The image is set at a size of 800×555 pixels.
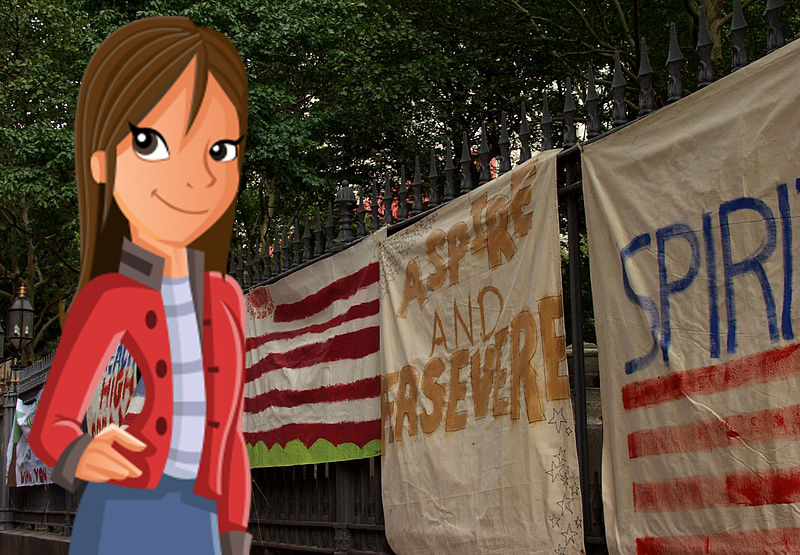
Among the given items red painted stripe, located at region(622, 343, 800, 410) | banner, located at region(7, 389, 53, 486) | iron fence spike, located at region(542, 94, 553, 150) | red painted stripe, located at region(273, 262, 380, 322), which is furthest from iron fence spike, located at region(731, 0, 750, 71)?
banner, located at region(7, 389, 53, 486)

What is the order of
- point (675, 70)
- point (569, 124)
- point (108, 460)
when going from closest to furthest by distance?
A: point (108, 460)
point (675, 70)
point (569, 124)

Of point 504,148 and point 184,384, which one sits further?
point 504,148

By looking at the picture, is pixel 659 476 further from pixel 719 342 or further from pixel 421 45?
pixel 421 45

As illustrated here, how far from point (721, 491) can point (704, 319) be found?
73cm

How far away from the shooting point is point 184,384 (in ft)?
9.00

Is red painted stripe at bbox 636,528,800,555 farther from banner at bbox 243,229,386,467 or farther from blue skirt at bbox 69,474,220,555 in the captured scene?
banner at bbox 243,229,386,467

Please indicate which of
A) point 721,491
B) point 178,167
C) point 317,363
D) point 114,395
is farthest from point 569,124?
point 114,395

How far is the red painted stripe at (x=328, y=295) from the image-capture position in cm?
659

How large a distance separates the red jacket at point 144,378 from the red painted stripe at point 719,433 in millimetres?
2038

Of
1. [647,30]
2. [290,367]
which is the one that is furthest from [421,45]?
[290,367]

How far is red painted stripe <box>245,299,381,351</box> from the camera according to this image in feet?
21.4

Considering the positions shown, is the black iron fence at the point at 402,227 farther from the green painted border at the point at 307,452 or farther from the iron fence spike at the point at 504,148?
the green painted border at the point at 307,452

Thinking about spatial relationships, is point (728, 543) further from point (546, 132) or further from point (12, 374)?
point (12, 374)

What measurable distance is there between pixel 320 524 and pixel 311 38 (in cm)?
1080
